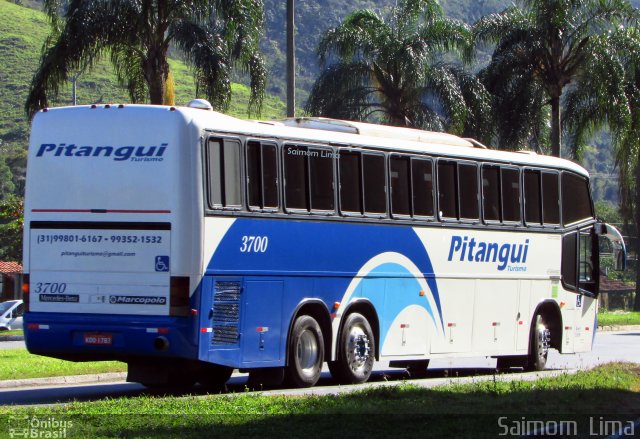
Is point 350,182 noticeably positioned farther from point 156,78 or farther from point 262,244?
point 156,78

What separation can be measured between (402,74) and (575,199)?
16.5 meters

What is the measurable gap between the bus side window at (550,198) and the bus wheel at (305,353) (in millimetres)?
6566

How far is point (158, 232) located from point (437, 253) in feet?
19.9

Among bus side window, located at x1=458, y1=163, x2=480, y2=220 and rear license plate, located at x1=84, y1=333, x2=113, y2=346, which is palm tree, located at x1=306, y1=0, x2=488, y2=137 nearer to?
bus side window, located at x1=458, y1=163, x2=480, y2=220

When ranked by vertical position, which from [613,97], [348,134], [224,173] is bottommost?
[224,173]

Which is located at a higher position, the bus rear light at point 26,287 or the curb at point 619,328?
the bus rear light at point 26,287

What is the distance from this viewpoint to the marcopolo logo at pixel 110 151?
592 inches

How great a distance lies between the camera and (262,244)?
52.7 feet

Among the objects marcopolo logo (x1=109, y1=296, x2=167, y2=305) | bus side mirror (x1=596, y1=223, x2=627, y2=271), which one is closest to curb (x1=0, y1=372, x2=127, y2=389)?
marcopolo logo (x1=109, y1=296, x2=167, y2=305)

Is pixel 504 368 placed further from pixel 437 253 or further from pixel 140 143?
pixel 140 143

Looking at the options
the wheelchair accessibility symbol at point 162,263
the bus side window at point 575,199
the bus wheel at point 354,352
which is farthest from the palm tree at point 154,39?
the wheelchair accessibility symbol at point 162,263

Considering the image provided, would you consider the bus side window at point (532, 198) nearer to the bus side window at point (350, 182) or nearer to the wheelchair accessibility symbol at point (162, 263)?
the bus side window at point (350, 182)

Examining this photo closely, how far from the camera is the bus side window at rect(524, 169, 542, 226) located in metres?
Result: 21.5

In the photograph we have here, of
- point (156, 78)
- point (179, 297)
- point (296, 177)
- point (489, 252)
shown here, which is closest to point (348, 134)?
point (296, 177)
